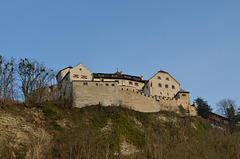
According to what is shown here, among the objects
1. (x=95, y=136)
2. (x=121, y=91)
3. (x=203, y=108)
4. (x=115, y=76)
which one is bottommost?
(x=95, y=136)

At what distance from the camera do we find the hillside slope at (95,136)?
30.9 meters

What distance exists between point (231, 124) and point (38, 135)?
43650 mm

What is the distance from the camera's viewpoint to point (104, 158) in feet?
106

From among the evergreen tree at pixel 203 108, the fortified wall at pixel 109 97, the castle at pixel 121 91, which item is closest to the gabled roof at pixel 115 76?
the castle at pixel 121 91

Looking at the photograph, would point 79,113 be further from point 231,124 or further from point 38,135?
point 231,124

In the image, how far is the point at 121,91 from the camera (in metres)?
51.7

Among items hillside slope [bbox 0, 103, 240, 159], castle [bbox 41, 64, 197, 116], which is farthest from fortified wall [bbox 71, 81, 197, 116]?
hillside slope [bbox 0, 103, 240, 159]

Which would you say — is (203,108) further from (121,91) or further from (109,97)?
(109,97)

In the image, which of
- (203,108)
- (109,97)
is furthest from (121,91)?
(203,108)

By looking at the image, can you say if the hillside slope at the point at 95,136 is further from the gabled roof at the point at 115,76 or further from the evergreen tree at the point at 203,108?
the gabled roof at the point at 115,76

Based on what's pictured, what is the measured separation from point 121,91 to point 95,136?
54.2 ft

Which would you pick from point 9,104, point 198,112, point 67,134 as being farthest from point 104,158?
point 198,112

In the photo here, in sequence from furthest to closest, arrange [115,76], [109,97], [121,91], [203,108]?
[115,76] → [203,108] → [121,91] → [109,97]

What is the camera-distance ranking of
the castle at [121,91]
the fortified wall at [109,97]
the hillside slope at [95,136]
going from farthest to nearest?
1. the castle at [121,91]
2. the fortified wall at [109,97]
3. the hillside slope at [95,136]
